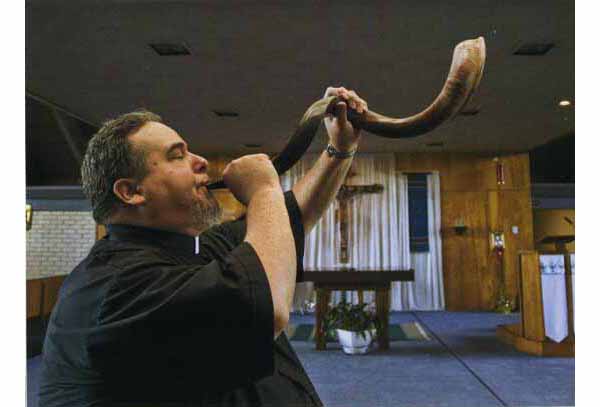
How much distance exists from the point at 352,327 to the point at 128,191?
4.04 meters

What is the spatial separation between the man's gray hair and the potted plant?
3990 millimetres

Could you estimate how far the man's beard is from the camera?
0.81m

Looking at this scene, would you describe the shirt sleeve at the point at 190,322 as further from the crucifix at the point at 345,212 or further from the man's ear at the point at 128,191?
the crucifix at the point at 345,212

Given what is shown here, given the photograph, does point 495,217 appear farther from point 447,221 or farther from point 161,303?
point 161,303

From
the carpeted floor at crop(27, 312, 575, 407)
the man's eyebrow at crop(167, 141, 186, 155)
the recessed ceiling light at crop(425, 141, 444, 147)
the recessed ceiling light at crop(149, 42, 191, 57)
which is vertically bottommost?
the carpeted floor at crop(27, 312, 575, 407)

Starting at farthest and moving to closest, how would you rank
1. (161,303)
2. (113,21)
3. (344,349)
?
(344,349) < (113,21) < (161,303)

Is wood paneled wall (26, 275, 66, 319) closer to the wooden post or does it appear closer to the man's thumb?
the wooden post

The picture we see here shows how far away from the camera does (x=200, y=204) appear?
2.65 ft

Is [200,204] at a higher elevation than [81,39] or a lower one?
lower

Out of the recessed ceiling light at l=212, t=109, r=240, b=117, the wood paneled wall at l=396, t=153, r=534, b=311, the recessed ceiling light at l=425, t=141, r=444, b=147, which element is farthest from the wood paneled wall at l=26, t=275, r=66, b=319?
the wood paneled wall at l=396, t=153, r=534, b=311

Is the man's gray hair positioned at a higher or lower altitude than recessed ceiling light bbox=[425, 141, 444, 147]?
lower

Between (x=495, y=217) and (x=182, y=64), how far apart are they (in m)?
5.46

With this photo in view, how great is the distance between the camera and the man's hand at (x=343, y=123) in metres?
0.96

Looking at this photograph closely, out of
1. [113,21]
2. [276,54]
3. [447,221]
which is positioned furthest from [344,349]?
[447,221]
